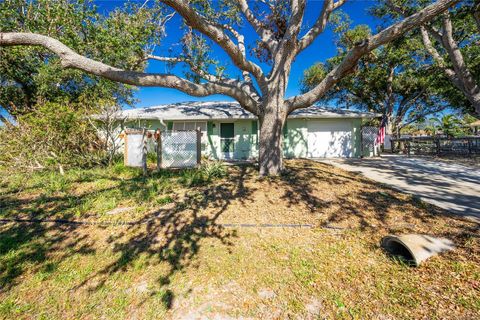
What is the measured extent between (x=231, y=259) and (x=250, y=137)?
930cm

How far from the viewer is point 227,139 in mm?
11695

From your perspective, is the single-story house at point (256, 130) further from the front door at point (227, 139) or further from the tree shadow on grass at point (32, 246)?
the tree shadow on grass at point (32, 246)

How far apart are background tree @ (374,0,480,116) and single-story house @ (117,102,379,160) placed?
143 inches

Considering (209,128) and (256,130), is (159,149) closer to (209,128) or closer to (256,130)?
(209,128)

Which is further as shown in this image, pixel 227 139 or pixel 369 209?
pixel 227 139

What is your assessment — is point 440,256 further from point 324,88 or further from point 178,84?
point 178,84

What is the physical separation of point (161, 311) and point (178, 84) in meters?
4.56

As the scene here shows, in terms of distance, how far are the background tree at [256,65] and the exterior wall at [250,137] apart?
11.4ft

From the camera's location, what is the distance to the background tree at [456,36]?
8.12 meters

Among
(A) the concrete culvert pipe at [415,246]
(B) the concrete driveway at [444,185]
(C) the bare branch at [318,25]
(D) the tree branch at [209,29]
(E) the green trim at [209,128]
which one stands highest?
(C) the bare branch at [318,25]

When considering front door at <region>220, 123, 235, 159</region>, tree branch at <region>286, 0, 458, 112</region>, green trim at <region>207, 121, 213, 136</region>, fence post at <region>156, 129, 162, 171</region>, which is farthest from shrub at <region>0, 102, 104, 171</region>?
tree branch at <region>286, 0, 458, 112</region>

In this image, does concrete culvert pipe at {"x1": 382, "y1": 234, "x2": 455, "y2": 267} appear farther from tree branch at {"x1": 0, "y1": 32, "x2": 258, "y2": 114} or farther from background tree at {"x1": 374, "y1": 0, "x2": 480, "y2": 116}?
background tree at {"x1": 374, "y1": 0, "x2": 480, "y2": 116}

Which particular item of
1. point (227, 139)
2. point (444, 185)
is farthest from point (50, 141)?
point (444, 185)

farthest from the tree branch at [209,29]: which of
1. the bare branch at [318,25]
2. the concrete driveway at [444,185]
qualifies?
the concrete driveway at [444,185]
